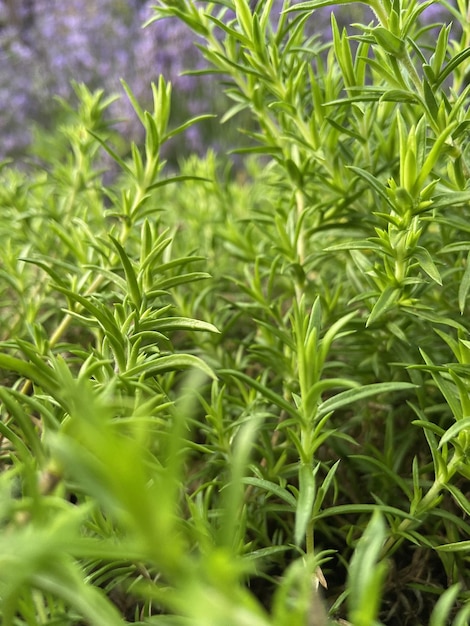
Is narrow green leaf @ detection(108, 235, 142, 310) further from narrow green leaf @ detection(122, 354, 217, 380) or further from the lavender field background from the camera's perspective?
Answer: the lavender field background

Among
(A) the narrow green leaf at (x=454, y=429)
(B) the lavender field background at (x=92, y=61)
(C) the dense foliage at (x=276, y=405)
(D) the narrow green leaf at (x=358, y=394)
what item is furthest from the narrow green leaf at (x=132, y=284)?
(B) the lavender field background at (x=92, y=61)

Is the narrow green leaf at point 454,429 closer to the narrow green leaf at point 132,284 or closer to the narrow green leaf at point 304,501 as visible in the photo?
the narrow green leaf at point 304,501

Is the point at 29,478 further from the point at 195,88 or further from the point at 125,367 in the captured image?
the point at 195,88

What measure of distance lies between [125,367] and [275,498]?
Result: 1.01ft

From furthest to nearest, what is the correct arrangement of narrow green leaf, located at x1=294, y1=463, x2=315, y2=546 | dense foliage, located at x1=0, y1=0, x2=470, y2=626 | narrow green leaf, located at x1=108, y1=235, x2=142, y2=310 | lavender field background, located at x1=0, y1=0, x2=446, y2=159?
lavender field background, located at x1=0, y1=0, x2=446, y2=159 → narrow green leaf, located at x1=108, y1=235, x2=142, y2=310 → narrow green leaf, located at x1=294, y1=463, x2=315, y2=546 → dense foliage, located at x1=0, y1=0, x2=470, y2=626

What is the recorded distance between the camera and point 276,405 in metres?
0.67

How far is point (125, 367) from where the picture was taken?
0.56 meters

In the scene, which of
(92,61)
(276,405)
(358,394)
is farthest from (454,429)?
(92,61)

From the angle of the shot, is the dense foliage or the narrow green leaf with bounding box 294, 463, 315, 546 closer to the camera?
the dense foliage

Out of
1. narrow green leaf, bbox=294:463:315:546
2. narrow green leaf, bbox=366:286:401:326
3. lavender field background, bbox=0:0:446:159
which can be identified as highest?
lavender field background, bbox=0:0:446:159

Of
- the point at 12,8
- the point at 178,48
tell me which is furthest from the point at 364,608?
the point at 12,8

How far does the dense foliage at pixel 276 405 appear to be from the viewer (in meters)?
0.29

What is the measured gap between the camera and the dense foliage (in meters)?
0.29

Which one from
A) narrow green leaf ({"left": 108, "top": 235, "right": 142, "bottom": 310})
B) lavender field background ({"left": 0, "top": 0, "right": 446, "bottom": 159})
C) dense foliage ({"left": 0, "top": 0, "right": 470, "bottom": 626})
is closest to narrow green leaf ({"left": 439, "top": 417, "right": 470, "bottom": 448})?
dense foliage ({"left": 0, "top": 0, "right": 470, "bottom": 626})
